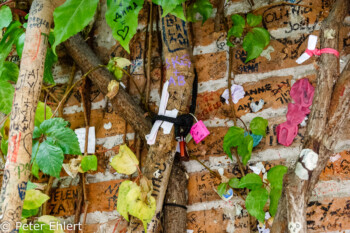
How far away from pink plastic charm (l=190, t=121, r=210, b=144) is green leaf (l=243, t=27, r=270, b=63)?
0.24 m

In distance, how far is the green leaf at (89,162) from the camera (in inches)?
45.5

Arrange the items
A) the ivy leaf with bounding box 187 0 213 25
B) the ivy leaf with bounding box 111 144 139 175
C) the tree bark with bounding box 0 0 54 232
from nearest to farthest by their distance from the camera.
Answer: the tree bark with bounding box 0 0 54 232 < the ivy leaf with bounding box 111 144 139 175 < the ivy leaf with bounding box 187 0 213 25

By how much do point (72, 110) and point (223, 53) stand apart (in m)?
0.56

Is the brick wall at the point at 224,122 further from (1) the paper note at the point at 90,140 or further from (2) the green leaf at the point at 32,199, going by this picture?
(2) the green leaf at the point at 32,199

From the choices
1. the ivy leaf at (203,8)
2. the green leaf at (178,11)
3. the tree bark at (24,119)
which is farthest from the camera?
the ivy leaf at (203,8)

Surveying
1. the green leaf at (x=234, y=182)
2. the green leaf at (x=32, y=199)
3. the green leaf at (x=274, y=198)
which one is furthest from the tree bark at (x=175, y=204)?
the green leaf at (x=32, y=199)

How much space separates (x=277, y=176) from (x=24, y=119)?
25.6 inches

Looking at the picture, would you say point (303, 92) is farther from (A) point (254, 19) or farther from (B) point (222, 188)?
(B) point (222, 188)

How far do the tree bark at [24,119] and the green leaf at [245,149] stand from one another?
57 centimetres

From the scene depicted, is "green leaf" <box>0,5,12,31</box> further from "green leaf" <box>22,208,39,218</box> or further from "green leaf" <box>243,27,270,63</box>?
"green leaf" <box>243,27,270,63</box>

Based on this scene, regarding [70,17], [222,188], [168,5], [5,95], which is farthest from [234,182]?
[5,95]

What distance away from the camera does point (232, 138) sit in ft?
3.47

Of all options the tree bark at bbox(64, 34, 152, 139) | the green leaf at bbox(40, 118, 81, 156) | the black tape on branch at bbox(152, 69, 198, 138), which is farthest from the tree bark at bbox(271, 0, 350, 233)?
the green leaf at bbox(40, 118, 81, 156)

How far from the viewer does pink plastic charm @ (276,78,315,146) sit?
42.1 inches
